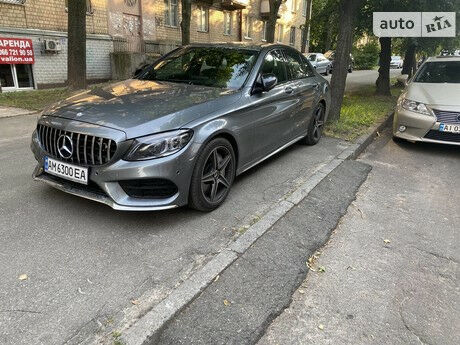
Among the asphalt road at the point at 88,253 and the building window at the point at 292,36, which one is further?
the building window at the point at 292,36

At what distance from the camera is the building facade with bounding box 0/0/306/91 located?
42.3 ft

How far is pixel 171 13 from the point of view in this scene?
1978cm

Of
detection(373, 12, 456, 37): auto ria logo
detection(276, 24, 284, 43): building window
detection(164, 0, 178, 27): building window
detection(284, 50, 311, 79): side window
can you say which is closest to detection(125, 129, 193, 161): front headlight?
detection(284, 50, 311, 79): side window

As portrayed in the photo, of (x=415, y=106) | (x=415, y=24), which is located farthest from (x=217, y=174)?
(x=415, y=24)

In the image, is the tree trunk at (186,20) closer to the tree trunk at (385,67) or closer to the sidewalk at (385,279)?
the tree trunk at (385,67)

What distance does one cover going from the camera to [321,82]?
6234mm

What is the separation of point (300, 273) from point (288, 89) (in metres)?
2.73

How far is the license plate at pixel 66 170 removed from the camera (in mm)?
3076

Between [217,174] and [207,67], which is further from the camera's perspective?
[207,67]

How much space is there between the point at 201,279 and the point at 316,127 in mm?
4312

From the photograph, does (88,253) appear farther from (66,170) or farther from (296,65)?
(296,65)

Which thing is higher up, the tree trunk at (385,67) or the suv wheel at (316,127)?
the tree trunk at (385,67)

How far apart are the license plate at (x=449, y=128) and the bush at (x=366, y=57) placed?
33.6 metres

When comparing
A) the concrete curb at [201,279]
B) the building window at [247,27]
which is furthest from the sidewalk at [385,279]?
the building window at [247,27]
